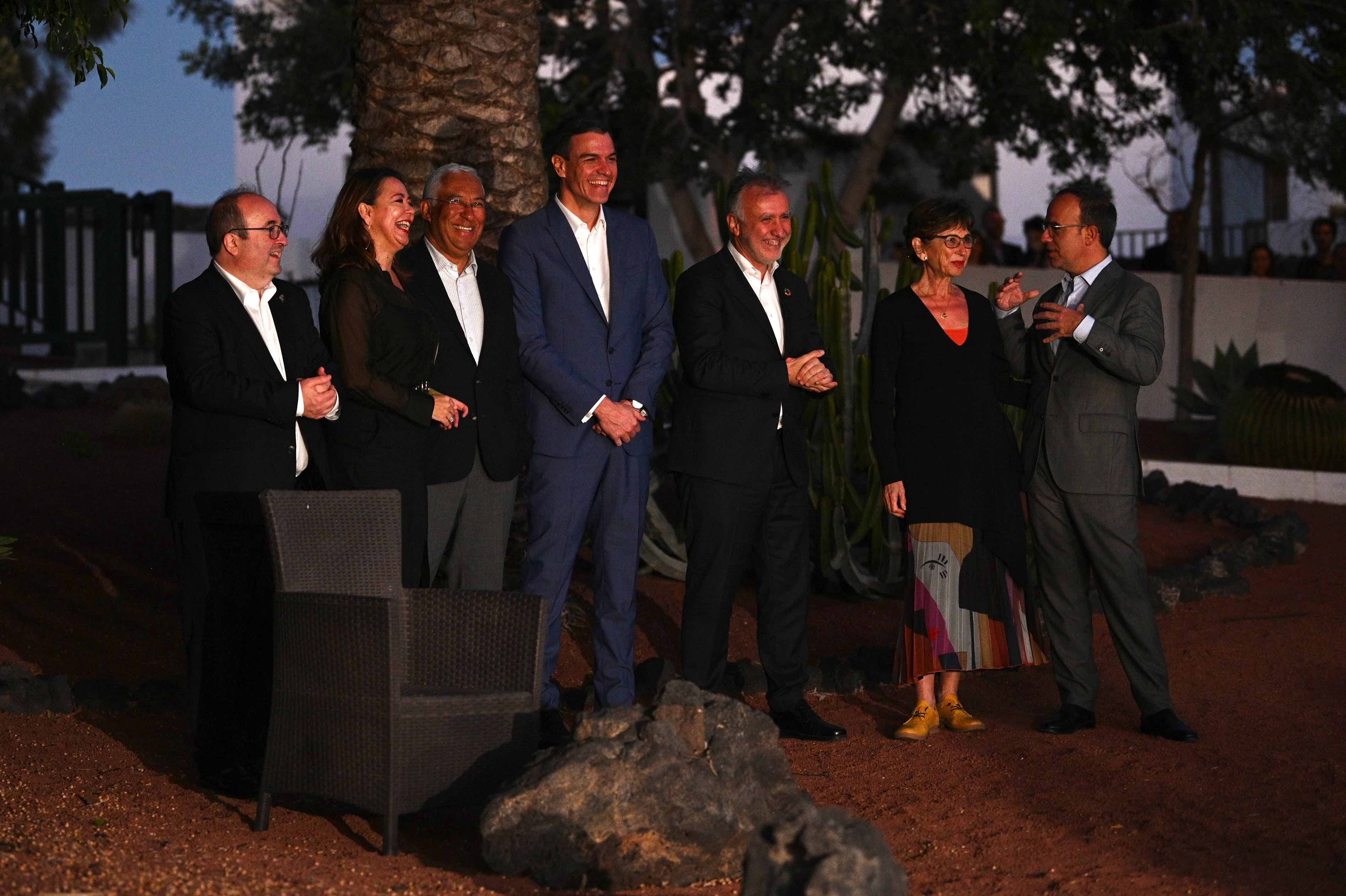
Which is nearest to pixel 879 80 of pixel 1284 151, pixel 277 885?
pixel 1284 151

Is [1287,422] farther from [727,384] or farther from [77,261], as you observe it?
[77,261]

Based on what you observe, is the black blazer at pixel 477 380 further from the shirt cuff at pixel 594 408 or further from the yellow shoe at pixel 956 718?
the yellow shoe at pixel 956 718

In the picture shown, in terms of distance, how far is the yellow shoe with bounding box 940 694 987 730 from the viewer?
5.41m

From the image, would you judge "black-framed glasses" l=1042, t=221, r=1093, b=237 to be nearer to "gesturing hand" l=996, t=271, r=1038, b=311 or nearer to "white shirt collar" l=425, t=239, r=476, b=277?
"gesturing hand" l=996, t=271, r=1038, b=311

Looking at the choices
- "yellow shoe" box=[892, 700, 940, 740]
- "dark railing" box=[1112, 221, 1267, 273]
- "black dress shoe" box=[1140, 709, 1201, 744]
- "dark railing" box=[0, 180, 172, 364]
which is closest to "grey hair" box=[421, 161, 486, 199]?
"yellow shoe" box=[892, 700, 940, 740]

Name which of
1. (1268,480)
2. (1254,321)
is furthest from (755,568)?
(1254,321)

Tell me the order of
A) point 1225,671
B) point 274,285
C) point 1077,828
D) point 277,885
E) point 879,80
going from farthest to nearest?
point 879,80 → point 1225,671 → point 274,285 → point 1077,828 → point 277,885

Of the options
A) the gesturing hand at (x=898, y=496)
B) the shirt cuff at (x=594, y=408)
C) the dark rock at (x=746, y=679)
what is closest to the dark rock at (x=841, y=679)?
the dark rock at (x=746, y=679)

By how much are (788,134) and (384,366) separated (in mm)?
10625

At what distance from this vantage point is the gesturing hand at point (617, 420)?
16.6ft

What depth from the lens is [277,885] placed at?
12.1 feet

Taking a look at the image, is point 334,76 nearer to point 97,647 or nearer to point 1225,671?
point 97,647

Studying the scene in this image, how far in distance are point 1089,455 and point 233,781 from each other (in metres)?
3.00

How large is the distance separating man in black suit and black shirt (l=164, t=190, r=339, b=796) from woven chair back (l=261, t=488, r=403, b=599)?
37 centimetres
